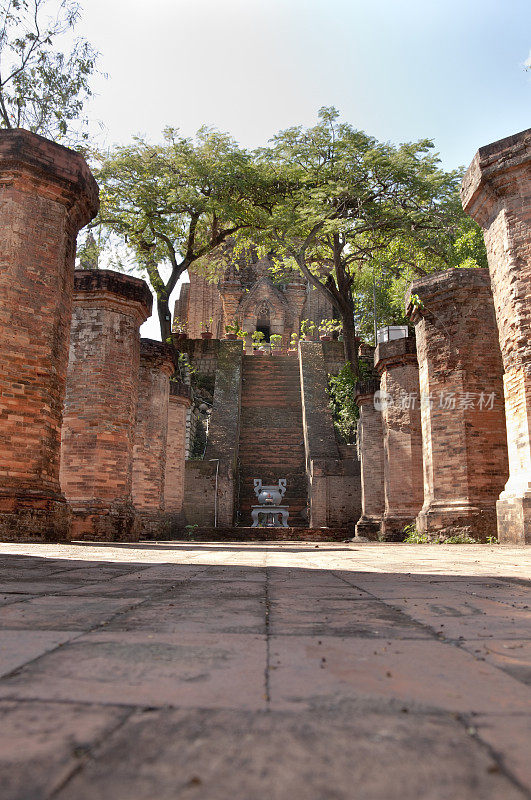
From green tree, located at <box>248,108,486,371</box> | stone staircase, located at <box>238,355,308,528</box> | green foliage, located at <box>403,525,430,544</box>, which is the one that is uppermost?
green tree, located at <box>248,108,486,371</box>

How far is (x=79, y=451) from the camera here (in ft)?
33.8

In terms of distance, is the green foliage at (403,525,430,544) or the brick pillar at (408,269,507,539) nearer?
the brick pillar at (408,269,507,539)

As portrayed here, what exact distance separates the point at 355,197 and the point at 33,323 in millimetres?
14510

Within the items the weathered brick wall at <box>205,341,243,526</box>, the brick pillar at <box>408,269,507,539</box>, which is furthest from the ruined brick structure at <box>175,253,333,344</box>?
the brick pillar at <box>408,269,507,539</box>

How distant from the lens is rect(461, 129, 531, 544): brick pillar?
8.11 m

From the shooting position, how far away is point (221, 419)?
66.8ft

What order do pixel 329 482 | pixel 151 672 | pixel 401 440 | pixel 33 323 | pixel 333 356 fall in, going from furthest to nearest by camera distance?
pixel 333 356, pixel 329 482, pixel 401 440, pixel 33 323, pixel 151 672

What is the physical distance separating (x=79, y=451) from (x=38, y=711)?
981cm

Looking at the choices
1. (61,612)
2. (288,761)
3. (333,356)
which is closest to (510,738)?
(288,761)

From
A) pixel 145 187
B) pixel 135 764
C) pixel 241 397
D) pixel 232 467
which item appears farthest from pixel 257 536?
pixel 135 764

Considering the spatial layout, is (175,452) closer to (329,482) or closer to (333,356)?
(329,482)

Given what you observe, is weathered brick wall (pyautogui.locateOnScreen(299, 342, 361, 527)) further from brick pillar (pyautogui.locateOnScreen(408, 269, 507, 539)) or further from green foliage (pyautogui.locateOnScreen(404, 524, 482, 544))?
brick pillar (pyautogui.locateOnScreen(408, 269, 507, 539))

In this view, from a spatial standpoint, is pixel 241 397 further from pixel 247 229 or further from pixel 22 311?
pixel 22 311

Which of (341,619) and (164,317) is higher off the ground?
(164,317)
